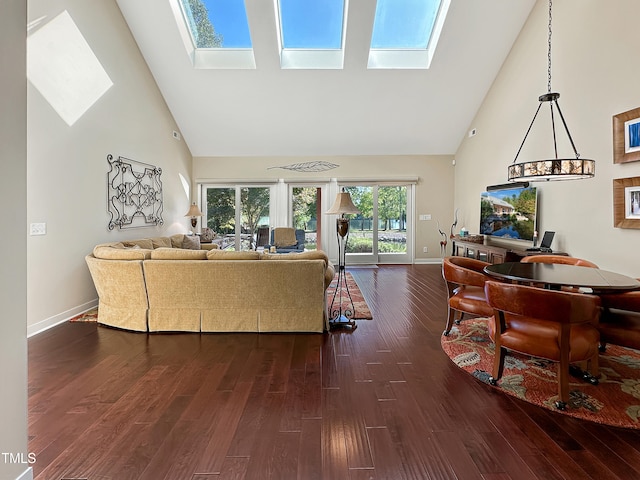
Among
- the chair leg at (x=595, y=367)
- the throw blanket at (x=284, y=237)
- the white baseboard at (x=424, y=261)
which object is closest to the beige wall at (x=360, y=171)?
the white baseboard at (x=424, y=261)

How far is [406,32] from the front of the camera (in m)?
5.94

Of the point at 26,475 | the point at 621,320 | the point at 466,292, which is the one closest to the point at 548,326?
the point at 621,320

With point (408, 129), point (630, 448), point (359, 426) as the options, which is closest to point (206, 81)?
point (408, 129)

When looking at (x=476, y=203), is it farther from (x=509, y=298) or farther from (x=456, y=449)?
(x=456, y=449)

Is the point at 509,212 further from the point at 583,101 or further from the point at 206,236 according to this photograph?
the point at 206,236

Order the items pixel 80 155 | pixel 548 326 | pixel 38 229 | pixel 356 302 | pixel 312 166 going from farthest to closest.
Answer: pixel 312 166, pixel 356 302, pixel 80 155, pixel 38 229, pixel 548 326

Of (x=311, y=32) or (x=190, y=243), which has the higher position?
(x=311, y=32)

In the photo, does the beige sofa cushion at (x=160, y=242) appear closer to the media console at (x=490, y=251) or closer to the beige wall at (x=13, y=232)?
the beige wall at (x=13, y=232)

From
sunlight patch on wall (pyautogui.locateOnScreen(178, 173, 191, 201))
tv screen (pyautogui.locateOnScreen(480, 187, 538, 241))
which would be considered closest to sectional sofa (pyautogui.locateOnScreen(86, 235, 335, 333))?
tv screen (pyautogui.locateOnScreen(480, 187, 538, 241))

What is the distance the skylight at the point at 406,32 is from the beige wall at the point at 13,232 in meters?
5.32

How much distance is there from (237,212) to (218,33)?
13.4 ft

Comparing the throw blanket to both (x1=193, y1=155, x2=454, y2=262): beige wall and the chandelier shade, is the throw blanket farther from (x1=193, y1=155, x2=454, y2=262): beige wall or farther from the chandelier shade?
the chandelier shade

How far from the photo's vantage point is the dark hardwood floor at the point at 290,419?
170 cm

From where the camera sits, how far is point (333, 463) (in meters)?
1.72
